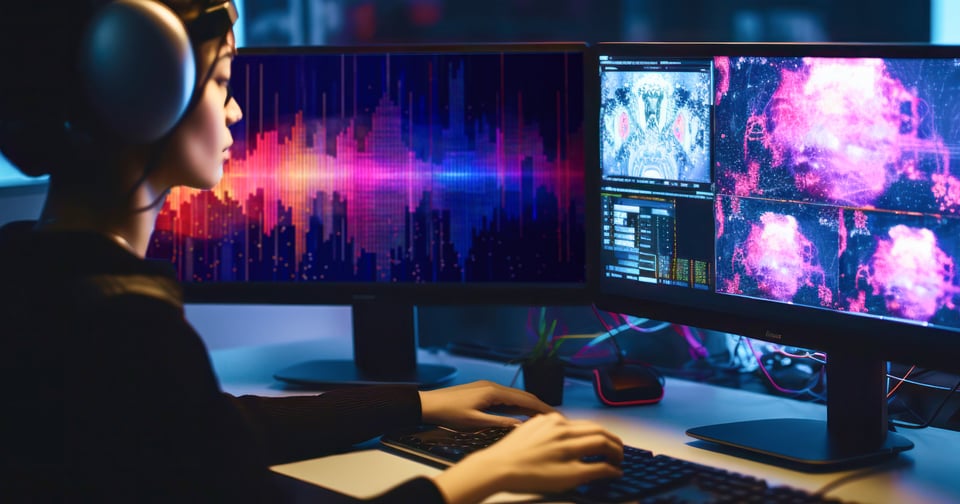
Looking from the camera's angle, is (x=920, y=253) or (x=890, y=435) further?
(x=890, y=435)

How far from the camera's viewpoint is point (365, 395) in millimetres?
1381

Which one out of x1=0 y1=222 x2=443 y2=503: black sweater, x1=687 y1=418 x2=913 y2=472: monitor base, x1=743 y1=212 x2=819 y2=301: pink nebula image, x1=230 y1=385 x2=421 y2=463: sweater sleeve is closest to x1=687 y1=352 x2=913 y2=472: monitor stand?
x1=687 y1=418 x2=913 y2=472: monitor base

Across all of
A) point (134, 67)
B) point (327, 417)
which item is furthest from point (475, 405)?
point (134, 67)

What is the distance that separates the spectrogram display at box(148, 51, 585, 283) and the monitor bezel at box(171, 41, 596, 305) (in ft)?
0.03

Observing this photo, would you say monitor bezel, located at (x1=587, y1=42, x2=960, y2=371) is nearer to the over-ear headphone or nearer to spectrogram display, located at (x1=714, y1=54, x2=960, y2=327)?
spectrogram display, located at (x1=714, y1=54, x2=960, y2=327)

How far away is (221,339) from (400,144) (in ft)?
2.37

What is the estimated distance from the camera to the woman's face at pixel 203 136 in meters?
1.05

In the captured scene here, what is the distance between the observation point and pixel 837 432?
133 centimetres

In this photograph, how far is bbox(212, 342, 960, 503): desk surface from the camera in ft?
3.81

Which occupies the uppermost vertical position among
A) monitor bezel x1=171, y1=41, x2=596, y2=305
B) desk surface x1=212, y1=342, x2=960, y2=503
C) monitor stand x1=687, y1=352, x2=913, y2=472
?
monitor bezel x1=171, y1=41, x2=596, y2=305

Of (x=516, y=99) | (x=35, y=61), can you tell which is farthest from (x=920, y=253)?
(x=35, y=61)

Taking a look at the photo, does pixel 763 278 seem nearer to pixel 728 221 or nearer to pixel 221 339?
pixel 728 221

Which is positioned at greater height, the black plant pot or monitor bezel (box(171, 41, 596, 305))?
monitor bezel (box(171, 41, 596, 305))

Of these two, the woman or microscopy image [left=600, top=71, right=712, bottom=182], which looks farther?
microscopy image [left=600, top=71, right=712, bottom=182]
